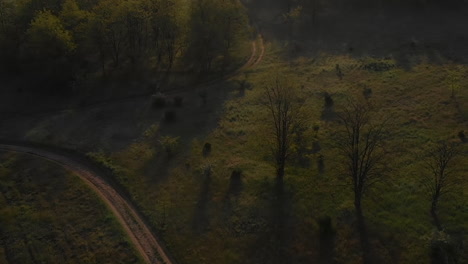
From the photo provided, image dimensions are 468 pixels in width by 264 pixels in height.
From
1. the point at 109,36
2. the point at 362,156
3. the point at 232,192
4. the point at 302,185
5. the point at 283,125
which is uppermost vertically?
the point at 109,36

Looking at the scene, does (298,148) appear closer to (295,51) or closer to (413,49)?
(295,51)

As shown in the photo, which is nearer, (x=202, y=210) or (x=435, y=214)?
(x=435, y=214)

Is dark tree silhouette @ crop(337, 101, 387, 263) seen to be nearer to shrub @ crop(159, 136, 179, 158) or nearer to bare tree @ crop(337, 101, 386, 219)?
bare tree @ crop(337, 101, 386, 219)

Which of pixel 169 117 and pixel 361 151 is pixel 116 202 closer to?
pixel 169 117

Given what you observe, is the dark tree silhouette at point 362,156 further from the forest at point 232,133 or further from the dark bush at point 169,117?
the dark bush at point 169,117

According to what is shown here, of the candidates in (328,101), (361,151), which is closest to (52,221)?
(361,151)

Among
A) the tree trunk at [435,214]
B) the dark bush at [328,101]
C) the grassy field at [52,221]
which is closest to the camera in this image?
the grassy field at [52,221]

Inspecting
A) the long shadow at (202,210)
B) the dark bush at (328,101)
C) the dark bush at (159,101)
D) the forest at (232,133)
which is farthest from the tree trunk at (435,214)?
the dark bush at (159,101)
